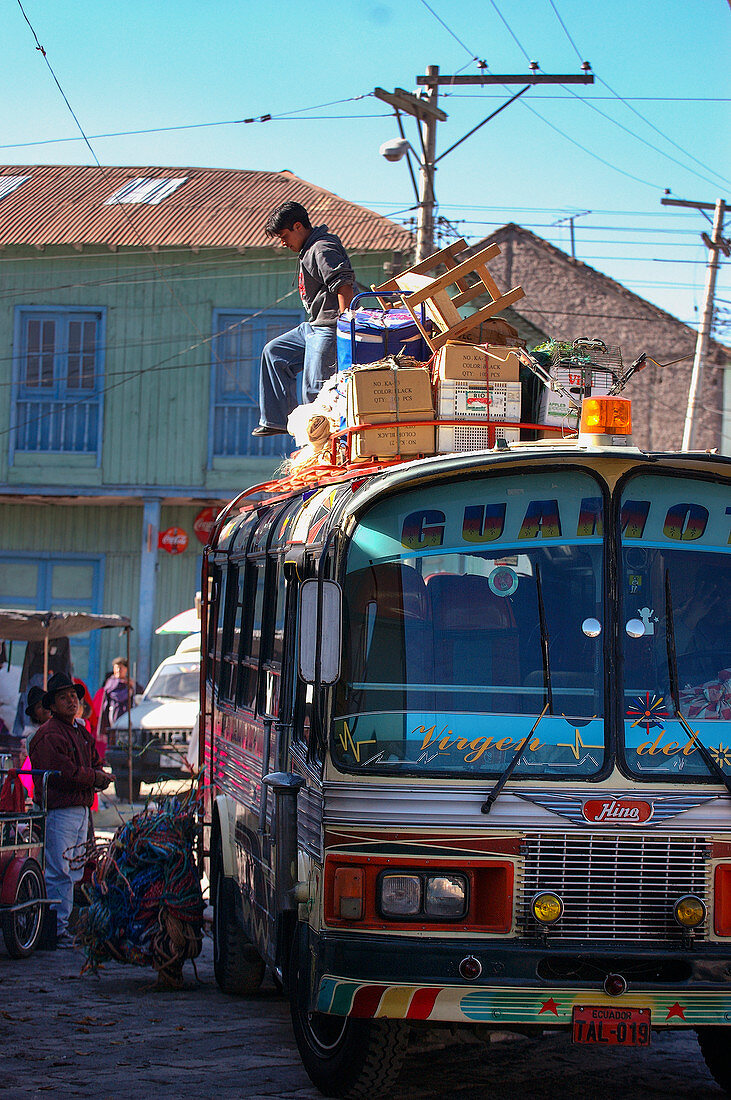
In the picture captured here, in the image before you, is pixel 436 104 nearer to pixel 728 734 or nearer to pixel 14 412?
pixel 14 412

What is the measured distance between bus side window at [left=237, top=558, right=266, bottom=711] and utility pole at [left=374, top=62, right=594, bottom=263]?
11.1m

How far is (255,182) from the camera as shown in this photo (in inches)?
1034

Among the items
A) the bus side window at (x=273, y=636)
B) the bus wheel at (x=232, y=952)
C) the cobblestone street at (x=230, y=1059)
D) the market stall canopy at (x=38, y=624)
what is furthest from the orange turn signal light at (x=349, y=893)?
the market stall canopy at (x=38, y=624)

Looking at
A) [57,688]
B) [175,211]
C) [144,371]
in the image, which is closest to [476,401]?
[57,688]

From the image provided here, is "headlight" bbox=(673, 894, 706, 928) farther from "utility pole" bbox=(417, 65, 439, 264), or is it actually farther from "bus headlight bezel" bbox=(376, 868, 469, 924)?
"utility pole" bbox=(417, 65, 439, 264)

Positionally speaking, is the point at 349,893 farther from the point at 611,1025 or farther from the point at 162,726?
the point at 162,726

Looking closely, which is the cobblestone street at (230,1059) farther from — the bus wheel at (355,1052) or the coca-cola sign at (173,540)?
the coca-cola sign at (173,540)

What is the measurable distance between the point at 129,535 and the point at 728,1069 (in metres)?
19.8

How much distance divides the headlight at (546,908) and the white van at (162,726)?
11.6 meters

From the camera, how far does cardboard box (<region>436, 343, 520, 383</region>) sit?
629cm

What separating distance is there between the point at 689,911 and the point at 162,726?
13.6 m

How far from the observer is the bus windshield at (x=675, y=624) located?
16.5ft

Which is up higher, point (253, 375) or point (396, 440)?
point (253, 375)

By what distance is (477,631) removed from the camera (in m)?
5.14
